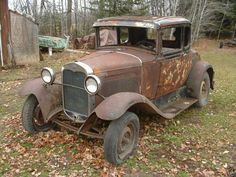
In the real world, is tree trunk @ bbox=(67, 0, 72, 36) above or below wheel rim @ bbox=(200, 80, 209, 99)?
above

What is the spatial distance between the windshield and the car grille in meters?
1.44

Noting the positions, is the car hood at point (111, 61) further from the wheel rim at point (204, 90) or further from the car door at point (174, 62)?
the wheel rim at point (204, 90)

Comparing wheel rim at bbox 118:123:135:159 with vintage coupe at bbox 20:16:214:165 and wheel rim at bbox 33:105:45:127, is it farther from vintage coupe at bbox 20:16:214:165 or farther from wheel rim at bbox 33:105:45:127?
wheel rim at bbox 33:105:45:127

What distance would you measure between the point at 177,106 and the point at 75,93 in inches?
91.8

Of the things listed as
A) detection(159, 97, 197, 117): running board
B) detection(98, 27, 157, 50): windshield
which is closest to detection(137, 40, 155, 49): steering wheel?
detection(98, 27, 157, 50): windshield

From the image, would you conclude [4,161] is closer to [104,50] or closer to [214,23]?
[104,50]

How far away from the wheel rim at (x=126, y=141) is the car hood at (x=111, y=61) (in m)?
0.93

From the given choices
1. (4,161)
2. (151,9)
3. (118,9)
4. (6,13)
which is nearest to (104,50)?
(4,161)

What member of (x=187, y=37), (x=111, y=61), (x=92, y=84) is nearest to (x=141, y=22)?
(x=111, y=61)

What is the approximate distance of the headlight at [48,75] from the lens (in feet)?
17.0

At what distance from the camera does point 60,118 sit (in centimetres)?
540

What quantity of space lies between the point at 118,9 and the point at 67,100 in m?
14.3

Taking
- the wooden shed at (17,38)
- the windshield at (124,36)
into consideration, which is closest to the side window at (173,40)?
the windshield at (124,36)

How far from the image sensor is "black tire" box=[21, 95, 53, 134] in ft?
17.6
